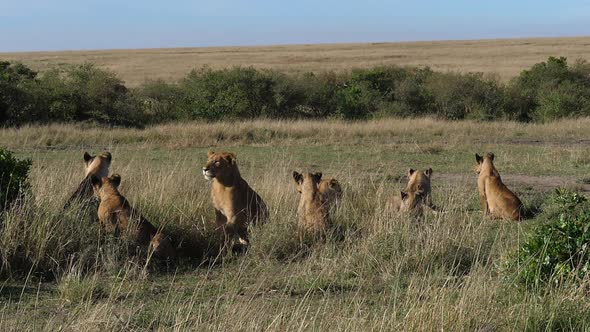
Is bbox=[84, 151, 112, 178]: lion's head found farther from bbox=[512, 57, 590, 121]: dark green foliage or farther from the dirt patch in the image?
bbox=[512, 57, 590, 121]: dark green foliage

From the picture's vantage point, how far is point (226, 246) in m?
7.47

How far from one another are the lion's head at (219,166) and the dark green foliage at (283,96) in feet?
62.4

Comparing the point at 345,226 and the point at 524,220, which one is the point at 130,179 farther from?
the point at 524,220

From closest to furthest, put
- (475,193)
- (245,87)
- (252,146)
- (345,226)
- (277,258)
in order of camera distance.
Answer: (277,258) < (345,226) < (475,193) < (252,146) < (245,87)

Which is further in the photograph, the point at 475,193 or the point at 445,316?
the point at 475,193

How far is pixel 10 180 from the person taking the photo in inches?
299

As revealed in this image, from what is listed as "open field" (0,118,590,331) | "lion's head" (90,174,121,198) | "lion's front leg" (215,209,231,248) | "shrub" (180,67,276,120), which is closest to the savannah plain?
"open field" (0,118,590,331)

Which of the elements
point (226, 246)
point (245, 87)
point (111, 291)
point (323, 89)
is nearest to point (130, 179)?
point (226, 246)

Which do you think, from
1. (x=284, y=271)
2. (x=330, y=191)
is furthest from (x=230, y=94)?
(x=284, y=271)

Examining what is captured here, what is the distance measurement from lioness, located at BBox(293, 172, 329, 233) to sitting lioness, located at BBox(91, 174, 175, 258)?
131 cm

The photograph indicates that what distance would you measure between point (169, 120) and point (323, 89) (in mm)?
7929

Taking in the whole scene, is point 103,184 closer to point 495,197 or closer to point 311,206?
point 311,206

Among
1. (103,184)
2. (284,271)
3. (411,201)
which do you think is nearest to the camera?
(284,271)

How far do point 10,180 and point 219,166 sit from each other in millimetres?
1941
